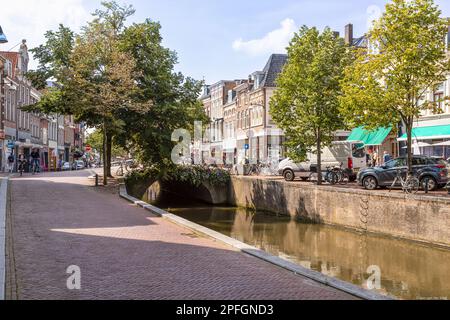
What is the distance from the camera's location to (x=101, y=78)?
24578 mm

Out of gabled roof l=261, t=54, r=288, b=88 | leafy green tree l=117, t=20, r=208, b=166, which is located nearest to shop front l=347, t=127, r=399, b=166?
leafy green tree l=117, t=20, r=208, b=166

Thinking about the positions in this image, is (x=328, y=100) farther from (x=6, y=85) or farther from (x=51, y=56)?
(x=6, y=85)

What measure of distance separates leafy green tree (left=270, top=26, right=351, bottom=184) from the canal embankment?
7.00 ft

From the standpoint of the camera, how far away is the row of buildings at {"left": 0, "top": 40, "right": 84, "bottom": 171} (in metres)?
41.4

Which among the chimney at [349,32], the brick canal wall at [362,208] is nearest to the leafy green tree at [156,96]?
the brick canal wall at [362,208]

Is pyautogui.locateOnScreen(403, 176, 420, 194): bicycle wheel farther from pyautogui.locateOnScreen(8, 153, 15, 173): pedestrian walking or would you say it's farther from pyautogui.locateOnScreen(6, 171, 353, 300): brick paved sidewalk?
pyautogui.locateOnScreen(8, 153, 15, 173): pedestrian walking

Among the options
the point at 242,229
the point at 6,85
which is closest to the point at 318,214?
the point at 242,229

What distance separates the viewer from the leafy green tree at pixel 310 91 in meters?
23.7

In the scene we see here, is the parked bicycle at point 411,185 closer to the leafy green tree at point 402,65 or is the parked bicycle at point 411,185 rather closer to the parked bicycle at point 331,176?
the leafy green tree at point 402,65

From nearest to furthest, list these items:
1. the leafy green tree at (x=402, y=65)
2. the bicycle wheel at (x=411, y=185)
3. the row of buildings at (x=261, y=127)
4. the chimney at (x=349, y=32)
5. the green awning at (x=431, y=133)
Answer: the bicycle wheel at (x=411, y=185) → the leafy green tree at (x=402, y=65) → the green awning at (x=431, y=133) → the row of buildings at (x=261, y=127) → the chimney at (x=349, y=32)

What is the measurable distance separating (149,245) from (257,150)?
46.1m

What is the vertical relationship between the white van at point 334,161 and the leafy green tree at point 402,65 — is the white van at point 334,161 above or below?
below

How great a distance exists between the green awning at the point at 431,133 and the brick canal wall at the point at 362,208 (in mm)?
8504

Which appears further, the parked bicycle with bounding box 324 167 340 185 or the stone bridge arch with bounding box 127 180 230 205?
the stone bridge arch with bounding box 127 180 230 205
